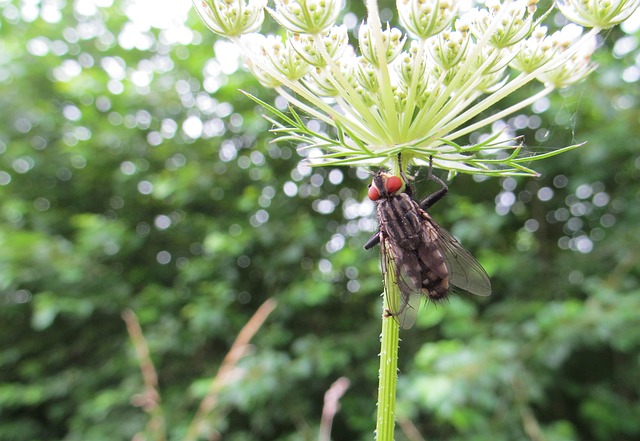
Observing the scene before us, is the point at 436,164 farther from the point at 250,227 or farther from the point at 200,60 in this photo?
the point at 200,60

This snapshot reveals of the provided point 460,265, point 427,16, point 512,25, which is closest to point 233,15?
point 427,16

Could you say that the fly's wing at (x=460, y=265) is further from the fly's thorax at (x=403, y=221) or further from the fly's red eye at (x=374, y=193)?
the fly's red eye at (x=374, y=193)

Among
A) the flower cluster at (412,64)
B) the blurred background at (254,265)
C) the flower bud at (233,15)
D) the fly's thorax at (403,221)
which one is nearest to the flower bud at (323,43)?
the flower cluster at (412,64)

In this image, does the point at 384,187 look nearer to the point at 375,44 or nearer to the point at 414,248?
the point at 414,248

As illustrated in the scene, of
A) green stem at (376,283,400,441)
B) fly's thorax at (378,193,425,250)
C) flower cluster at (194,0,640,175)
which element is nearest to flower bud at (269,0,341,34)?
flower cluster at (194,0,640,175)

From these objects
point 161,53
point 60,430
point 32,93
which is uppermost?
point 161,53

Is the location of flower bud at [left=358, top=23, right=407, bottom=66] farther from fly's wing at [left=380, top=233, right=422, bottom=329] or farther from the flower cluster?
fly's wing at [left=380, top=233, right=422, bottom=329]

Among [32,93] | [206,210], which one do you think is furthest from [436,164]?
[32,93]
